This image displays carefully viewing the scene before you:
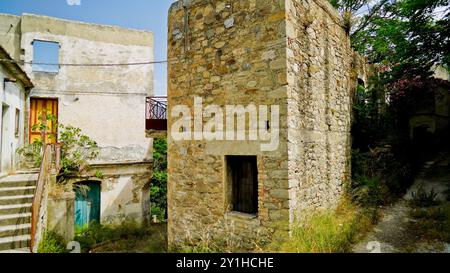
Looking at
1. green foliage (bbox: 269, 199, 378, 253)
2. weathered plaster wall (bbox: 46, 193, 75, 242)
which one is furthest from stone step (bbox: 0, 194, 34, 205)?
green foliage (bbox: 269, 199, 378, 253)

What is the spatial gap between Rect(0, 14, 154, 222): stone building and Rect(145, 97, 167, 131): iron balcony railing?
0.27 m

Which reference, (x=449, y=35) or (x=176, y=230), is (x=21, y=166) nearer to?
(x=176, y=230)

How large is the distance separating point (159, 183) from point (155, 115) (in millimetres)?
5453

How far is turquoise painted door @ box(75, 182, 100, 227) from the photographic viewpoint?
402 inches

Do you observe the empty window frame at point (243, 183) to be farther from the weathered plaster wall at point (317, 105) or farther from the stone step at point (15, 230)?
the stone step at point (15, 230)

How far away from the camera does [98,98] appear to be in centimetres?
1128

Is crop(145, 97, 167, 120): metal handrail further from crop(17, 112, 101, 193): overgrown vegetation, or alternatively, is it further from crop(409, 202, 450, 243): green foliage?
crop(409, 202, 450, 243): green foliage

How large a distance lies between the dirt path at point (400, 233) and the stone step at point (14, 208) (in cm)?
667

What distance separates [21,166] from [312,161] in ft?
31.8

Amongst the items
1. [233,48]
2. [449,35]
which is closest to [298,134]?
[233,48]

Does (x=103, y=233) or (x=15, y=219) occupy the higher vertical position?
(x=15, y=219)

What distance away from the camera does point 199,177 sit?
17.7 ft

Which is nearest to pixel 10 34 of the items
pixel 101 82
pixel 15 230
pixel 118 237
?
pixel 101 82

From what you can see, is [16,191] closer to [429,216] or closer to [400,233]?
[400,233]
